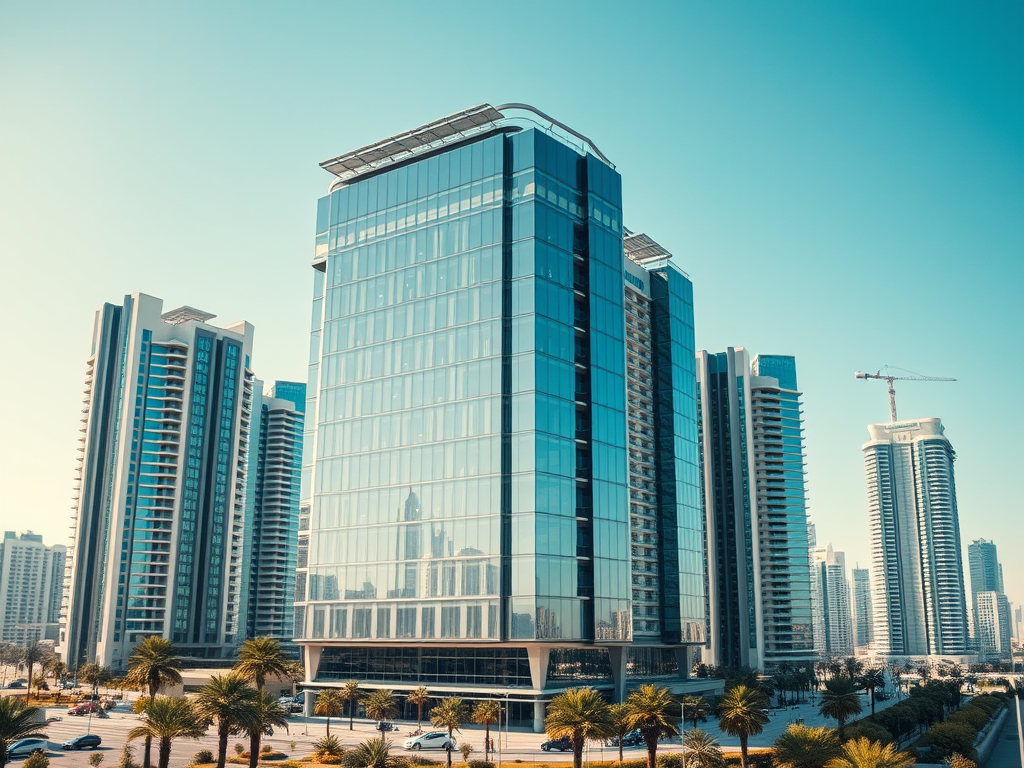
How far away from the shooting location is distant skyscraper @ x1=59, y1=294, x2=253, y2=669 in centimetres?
18238

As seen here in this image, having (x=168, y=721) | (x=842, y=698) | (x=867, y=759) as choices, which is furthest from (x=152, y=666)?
(x=842, y=698)

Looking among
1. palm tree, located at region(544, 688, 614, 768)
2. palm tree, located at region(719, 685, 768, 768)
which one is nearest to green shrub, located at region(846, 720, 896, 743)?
palm tree, located at region(719, 685, 768, 768)

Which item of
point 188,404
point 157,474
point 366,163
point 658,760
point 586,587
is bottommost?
point 658,760

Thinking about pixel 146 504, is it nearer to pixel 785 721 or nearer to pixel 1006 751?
pixel 785 721

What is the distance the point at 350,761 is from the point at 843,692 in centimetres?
4767

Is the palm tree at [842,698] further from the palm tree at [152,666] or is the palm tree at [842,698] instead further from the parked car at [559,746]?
the palm tree at [152,666]

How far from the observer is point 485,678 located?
343 ft

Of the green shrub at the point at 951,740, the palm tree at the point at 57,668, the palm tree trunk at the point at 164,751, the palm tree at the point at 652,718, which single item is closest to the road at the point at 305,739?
the green shrub at the point at 951,740

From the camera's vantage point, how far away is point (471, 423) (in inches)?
4242

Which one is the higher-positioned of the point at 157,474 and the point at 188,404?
the point at 188,404

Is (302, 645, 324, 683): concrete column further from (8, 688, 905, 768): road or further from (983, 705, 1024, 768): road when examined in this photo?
(983, 705, 1024, 768): road

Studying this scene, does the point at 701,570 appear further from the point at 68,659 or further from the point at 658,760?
the point at 68,659

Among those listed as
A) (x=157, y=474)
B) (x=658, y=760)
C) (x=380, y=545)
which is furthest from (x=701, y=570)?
(x=157, y=474)

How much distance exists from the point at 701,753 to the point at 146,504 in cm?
14879
